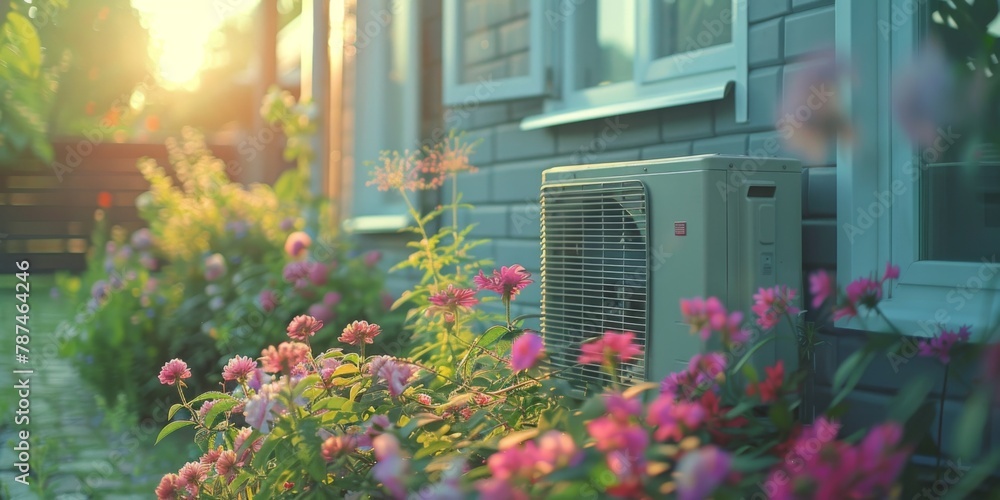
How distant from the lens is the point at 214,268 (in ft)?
14.4

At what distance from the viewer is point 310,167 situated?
5.75m

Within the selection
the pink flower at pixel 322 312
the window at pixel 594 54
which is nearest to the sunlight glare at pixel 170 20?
the window at pixel 594 54

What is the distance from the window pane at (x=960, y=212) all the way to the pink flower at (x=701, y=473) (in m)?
1.20

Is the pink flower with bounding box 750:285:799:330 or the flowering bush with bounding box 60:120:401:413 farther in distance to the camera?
the flowering bush with bounding box 60:120:401:413

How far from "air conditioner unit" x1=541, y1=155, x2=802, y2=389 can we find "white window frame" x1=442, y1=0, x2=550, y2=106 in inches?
43.7

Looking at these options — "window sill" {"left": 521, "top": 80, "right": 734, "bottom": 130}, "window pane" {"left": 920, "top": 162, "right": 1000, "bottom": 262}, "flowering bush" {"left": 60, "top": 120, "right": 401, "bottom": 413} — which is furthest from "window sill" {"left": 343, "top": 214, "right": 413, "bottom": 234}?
"window pane" {"left": 920, "top": 162, "right": 1000, "bottom": 262}

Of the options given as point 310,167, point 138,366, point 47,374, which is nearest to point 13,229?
point 47,374

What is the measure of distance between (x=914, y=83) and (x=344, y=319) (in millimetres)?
2958

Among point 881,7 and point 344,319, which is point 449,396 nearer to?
point 881,7

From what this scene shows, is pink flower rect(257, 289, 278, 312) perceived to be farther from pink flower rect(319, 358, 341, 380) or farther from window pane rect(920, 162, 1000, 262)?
window pane rect(920, 162, 1000, 262)

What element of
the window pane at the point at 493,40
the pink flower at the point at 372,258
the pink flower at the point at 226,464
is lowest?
the pink flower at the point at 226,464

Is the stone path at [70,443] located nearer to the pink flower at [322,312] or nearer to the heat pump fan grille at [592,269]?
the pink flower at [322,312]

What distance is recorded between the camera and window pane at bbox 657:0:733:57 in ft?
8.33

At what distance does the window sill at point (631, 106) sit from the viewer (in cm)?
240
